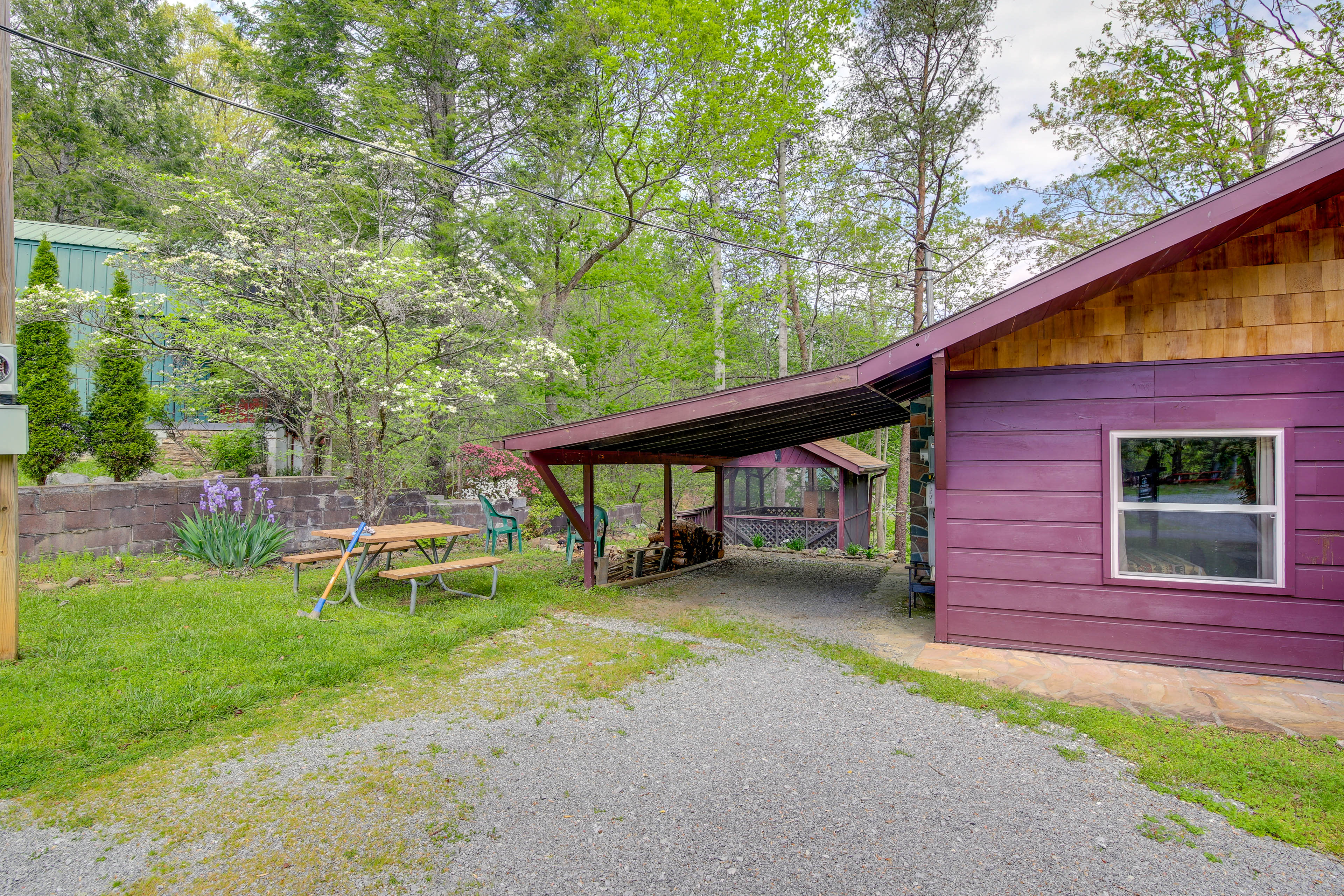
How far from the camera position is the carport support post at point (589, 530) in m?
6.95

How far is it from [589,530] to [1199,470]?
17.2ft

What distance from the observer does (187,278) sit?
7703mm

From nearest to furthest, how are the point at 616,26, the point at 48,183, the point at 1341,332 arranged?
the point at 1341,332 → the point at 616,26 → the point at 48,183

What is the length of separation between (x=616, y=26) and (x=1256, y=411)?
468 inches

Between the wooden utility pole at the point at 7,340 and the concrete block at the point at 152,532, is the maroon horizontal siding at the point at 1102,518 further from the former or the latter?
the concrete block at the point at 152,532

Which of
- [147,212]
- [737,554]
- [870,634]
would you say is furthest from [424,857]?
[147,212]

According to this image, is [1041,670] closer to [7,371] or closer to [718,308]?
[7,371]

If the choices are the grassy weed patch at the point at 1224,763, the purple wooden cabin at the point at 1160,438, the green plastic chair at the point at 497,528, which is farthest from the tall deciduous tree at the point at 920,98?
the grassy weed patch at the point at 1224,763

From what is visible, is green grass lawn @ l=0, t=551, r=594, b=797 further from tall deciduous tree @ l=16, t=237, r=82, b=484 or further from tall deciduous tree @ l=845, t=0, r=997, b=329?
tall deciduous tree @ l=845, t=0, r=997, b=329

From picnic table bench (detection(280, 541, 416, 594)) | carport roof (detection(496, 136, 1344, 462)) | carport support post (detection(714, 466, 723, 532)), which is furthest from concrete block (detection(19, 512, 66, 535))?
carport support post (detection(714, 466, 723, 532))

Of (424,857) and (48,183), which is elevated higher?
(48,183)

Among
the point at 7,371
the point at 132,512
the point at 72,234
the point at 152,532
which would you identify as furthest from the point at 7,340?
the point at 72,234

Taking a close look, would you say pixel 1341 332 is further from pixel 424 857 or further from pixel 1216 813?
pixel 424 857

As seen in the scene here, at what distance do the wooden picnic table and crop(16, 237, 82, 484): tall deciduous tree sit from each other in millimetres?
3592
